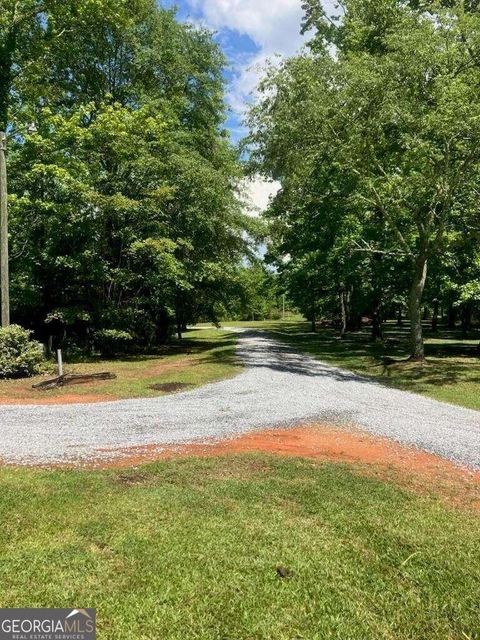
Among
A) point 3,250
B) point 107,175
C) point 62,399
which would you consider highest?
point 107,175

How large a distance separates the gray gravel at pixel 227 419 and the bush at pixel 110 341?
8018 millimetres

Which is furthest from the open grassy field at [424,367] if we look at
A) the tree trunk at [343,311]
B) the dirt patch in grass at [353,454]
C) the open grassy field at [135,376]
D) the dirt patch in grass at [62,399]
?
the dirt patch in grass at [62,399]

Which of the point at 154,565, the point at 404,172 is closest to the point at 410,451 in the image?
the point at 154,565

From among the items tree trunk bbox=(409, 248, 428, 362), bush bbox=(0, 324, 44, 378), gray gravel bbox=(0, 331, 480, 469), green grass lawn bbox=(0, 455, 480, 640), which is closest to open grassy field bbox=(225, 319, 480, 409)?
tree trunk bbox=(409, 248, 428, 362)

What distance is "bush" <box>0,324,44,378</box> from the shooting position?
46.3ft

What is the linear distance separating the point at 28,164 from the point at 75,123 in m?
3.12

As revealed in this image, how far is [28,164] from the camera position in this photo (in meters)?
20.9

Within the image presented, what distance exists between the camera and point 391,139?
1742 centimetres

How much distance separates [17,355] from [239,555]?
1266 centimetres

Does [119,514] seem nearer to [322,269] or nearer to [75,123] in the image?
[75,123]

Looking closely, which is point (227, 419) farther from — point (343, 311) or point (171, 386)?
point (343, 311)

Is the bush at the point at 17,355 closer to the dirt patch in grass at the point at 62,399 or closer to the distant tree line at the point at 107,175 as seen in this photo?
the dirt patch in grass at the point at 62,399

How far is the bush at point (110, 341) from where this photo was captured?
20.0 meters

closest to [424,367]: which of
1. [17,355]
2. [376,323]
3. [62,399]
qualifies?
[376,323]
